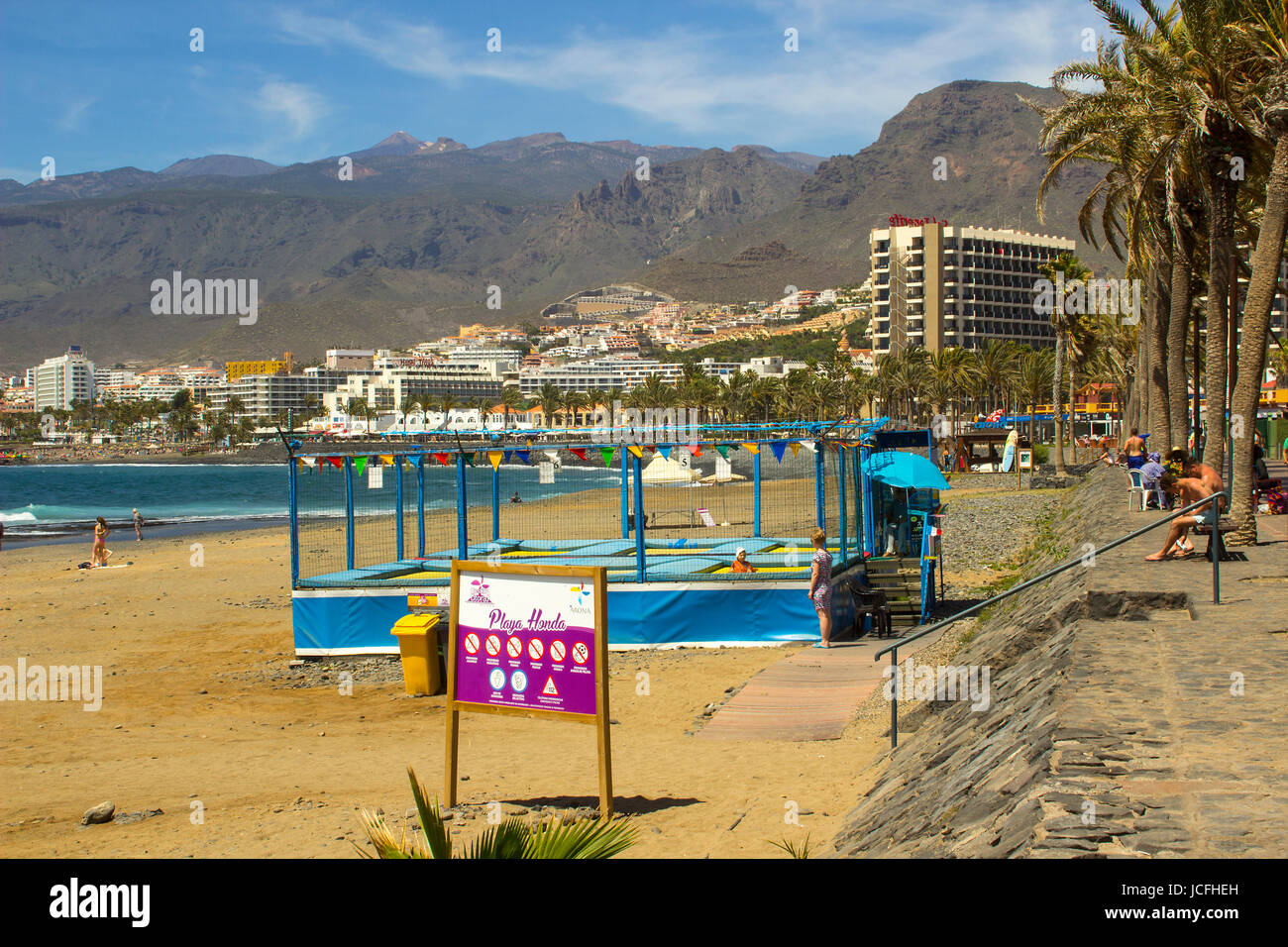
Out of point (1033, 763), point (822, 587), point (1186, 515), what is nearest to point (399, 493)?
point (822, 587)

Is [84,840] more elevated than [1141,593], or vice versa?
[1141,593]

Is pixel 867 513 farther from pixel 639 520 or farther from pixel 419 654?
pixel 419 654

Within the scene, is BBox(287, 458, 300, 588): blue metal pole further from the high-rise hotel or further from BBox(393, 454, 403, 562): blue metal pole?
the high-rise hotel

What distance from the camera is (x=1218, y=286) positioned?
63.8ft

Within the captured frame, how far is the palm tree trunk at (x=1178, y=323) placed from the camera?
21.8 metres

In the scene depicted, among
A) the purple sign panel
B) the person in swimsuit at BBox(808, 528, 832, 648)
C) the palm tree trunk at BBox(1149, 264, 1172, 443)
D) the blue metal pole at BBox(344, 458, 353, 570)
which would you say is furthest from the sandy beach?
the palm tree trunk at BBox(1149, 264, 1172, 443)

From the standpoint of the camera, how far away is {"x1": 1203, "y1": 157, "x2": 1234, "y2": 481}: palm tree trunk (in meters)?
18.1

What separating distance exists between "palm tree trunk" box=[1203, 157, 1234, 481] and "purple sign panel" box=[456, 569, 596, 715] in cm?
1339

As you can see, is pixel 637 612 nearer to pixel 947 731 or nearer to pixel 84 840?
pixel 947 731

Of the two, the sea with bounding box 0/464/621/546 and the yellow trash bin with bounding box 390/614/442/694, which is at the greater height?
the yellow trash bin with bounding box 390/614/442/694

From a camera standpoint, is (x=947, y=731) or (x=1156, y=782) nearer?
(x=1156, y=782)
